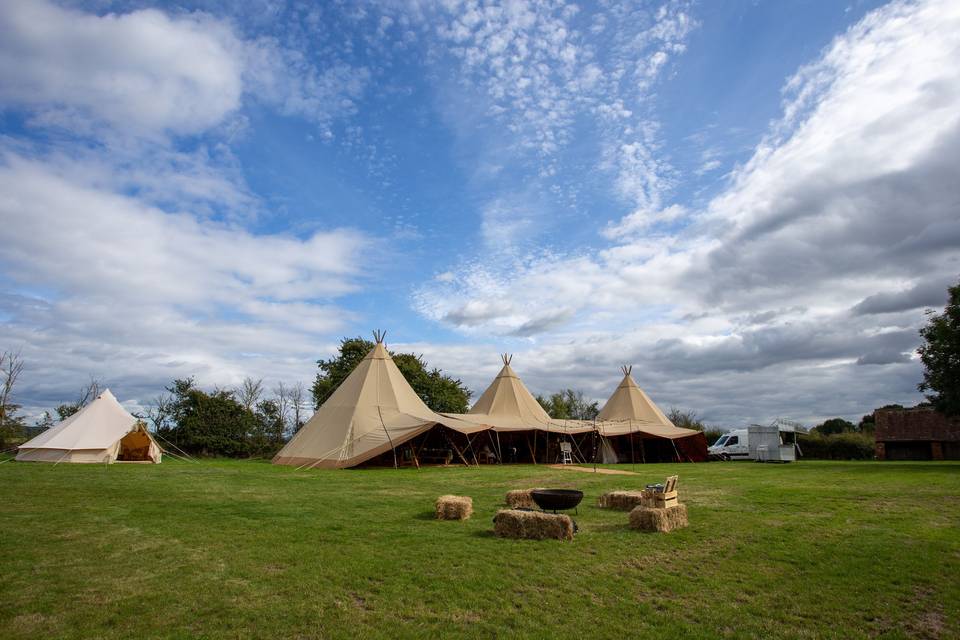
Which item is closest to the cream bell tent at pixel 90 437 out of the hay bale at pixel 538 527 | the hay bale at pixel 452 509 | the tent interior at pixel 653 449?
the hay bale at pixel 452 509

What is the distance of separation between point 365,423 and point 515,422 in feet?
27.0

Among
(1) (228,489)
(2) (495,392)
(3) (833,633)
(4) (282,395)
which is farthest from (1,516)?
(4) (282,395)

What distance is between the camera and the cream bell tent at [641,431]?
27881mm

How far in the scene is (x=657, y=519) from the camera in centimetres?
759

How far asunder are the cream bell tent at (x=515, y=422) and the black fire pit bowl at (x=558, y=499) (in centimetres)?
1604

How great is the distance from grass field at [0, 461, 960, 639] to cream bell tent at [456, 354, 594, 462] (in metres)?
16.2

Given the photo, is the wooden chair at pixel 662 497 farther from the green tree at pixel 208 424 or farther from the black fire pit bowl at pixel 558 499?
the green tree at pixel 208 424

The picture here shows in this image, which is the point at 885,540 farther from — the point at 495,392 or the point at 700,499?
the point at 495,392

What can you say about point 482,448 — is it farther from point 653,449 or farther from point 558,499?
point 558,499

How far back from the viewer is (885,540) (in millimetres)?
6977

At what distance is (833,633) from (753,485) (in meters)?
10.1

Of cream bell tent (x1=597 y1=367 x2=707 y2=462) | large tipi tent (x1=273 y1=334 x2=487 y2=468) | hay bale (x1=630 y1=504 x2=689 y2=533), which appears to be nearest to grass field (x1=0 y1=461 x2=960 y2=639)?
hay bale (x1=630 y1=504 x2=689 y2=533)

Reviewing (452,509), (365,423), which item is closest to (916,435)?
(365,423)

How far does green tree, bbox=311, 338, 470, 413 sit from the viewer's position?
3709cm
